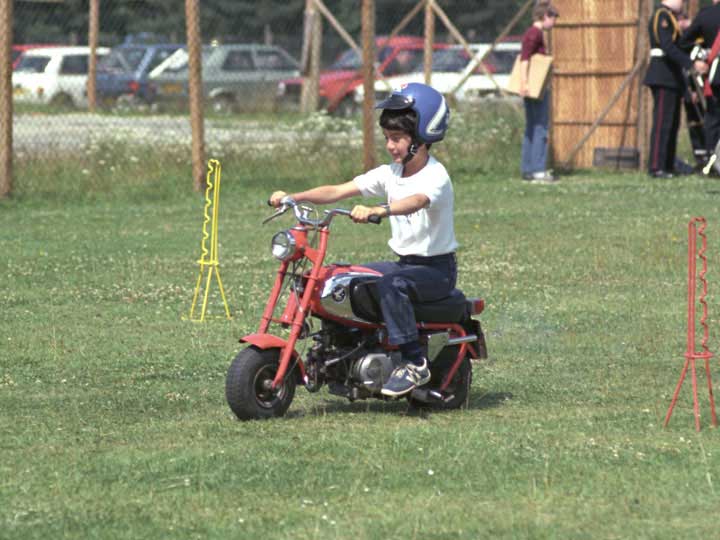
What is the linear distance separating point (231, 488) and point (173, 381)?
7.93 feet

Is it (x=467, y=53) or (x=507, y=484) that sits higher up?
(x=467, y=53)

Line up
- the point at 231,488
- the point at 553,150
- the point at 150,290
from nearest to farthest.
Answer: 1. the point at 231,488
2. the point at 150,290
3. the point at 553,150

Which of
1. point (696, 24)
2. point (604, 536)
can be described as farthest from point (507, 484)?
point (696, 24)

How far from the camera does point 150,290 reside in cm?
1165

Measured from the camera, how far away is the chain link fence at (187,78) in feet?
60.6

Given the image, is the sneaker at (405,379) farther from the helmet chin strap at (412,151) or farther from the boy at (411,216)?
the helmet chin strap at (412,151)

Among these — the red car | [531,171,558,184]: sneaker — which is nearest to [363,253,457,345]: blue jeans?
[531,171,558,184]: sneaker

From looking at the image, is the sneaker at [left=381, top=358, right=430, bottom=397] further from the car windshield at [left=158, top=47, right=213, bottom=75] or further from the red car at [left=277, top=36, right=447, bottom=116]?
the red car at [left=277, top=36, right=447, bottom=116]

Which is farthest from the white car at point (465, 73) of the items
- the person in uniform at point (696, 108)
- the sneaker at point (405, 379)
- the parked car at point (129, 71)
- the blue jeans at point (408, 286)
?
the sneaker at point (405, 379)

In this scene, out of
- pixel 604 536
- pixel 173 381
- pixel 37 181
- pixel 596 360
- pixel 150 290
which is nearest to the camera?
pixel 604 536

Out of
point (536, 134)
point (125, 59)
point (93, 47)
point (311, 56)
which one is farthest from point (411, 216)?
point (125, 59)

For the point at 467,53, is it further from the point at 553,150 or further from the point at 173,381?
the point at 173,381

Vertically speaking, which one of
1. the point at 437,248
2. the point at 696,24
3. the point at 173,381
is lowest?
the point at 173,381

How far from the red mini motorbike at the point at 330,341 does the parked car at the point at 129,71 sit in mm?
14382
